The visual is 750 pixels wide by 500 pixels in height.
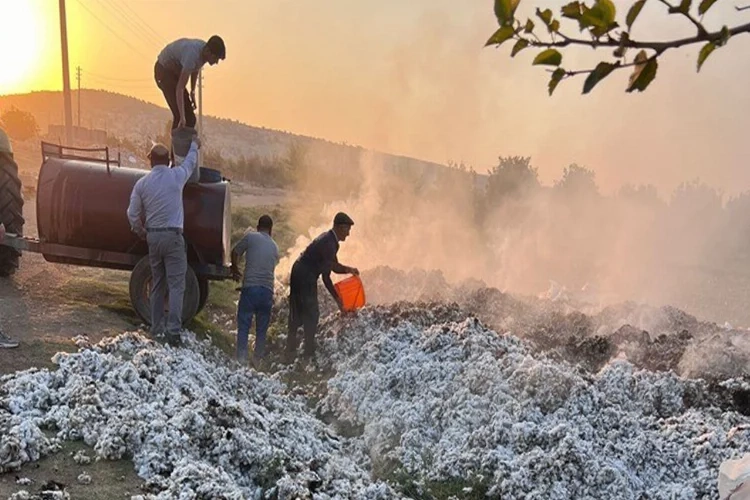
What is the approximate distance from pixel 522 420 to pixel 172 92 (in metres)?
5.15

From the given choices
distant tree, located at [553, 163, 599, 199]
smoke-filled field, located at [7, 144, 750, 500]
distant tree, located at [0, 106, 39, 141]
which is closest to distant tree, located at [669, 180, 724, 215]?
distant tree, located at [553, 163, 599, 199]

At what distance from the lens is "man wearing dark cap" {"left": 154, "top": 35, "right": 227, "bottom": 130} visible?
6816mm

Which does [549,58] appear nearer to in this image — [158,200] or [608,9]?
[608,9]

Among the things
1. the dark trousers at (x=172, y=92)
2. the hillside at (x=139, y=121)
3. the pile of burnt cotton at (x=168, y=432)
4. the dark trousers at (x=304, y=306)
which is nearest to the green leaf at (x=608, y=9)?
the pile of burnt cotton at (x=168, y=432)

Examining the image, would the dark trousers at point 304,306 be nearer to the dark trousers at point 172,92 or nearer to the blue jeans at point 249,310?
the blue jeans at point 249,310

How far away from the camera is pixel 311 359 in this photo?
7672mm

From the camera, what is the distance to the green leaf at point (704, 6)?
1484 mm

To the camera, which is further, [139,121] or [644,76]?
[139,121]

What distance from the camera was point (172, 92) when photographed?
7.44 metres

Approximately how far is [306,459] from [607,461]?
2.23 metres

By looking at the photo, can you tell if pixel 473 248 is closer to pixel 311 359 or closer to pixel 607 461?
pixel 311 359

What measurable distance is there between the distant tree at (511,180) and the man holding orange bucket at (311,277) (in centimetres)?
1720

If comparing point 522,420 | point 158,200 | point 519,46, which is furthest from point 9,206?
point 519,46

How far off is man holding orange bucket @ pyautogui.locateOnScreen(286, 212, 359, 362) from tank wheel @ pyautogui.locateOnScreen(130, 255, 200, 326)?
4.21ft
